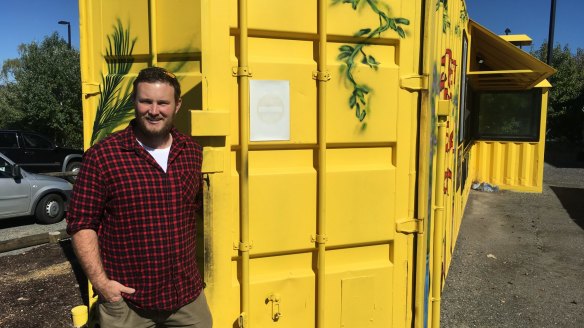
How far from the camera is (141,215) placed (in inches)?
Answer: 86.0

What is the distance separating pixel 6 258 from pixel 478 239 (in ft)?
22.9

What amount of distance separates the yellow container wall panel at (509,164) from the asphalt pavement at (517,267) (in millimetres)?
992

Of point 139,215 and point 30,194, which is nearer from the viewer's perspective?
point 139,215

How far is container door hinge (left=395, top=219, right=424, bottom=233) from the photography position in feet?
9.77

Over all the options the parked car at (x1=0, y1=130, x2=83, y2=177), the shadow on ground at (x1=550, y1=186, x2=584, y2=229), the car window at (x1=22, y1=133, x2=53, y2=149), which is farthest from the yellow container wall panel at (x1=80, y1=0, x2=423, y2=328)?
the car window at (x1=22, y1=133, x2=53, y2=149)

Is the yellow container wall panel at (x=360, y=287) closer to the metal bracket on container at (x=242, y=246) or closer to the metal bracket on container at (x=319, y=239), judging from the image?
the metal bracket on container at (x=319, y=239)

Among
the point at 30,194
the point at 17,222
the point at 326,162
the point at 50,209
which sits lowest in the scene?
the point at 17,222

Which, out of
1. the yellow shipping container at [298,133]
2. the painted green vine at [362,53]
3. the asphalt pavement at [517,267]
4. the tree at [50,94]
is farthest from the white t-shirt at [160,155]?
the tree at [50,94]

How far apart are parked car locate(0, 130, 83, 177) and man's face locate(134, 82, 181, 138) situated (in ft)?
43.7

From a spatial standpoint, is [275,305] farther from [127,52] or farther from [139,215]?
[127,52]

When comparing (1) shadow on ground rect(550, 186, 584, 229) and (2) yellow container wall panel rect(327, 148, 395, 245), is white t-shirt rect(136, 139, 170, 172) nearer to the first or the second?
(2) yellow container wall panel rect(327, 148, 395, 245)

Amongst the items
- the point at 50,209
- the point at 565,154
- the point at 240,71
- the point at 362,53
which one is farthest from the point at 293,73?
the point at 565,154

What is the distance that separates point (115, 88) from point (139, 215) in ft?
3.48

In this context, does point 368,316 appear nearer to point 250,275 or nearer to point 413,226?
point 413,226
